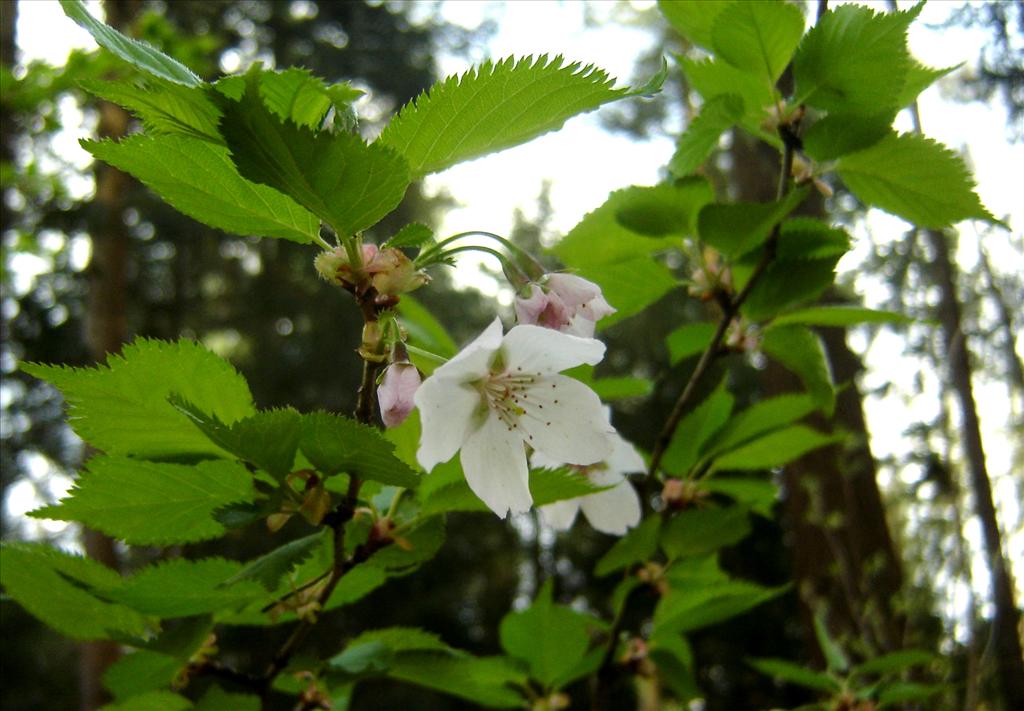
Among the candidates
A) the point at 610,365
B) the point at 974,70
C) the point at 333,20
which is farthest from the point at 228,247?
the point at 974,70

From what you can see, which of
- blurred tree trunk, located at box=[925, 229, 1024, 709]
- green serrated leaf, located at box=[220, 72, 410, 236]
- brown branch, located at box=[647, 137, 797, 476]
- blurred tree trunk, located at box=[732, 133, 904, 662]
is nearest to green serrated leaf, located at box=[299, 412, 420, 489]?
green serrated leaf, located at box=[220, 72, 410, 236]

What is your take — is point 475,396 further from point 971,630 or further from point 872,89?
point 971,630

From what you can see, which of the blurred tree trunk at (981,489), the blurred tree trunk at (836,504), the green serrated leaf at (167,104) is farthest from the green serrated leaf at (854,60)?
the blurred tree trunk at (836,504)

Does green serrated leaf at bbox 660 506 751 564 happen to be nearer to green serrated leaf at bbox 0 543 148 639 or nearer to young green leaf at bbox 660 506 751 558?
young green leaf at bbox 660 506 751 558

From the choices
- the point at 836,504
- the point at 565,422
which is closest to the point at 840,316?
the point at 565,422

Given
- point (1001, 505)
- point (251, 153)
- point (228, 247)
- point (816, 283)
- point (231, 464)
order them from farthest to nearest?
point (228, 247) → point (1001, 505) → point (816, 283) → point (231, 464) → point (251, 153)

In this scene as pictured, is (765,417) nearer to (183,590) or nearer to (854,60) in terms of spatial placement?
(854,60)

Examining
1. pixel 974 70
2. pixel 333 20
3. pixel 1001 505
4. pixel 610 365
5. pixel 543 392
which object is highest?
pixel 333 20

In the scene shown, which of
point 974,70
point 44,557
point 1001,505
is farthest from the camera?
point 974,70
